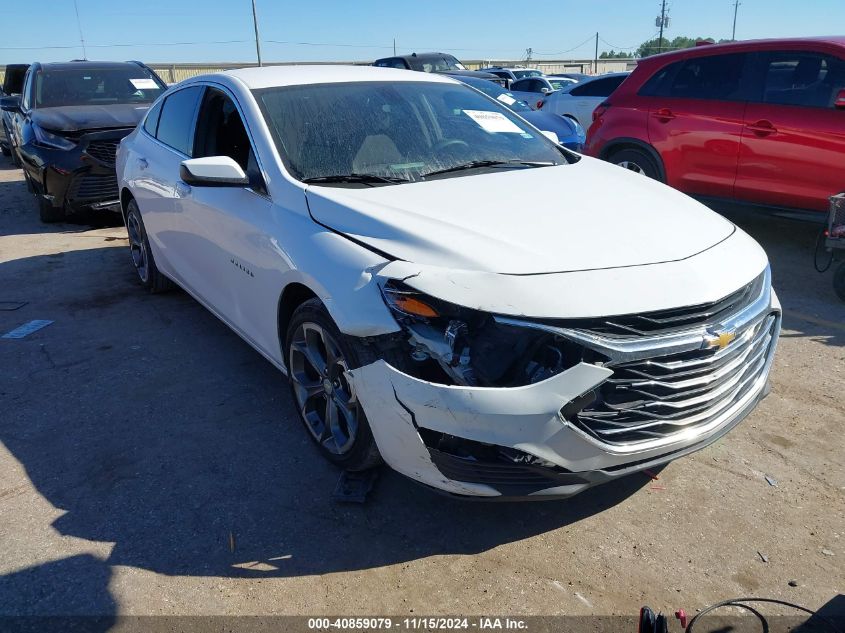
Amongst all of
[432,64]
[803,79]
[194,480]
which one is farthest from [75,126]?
[432,64]

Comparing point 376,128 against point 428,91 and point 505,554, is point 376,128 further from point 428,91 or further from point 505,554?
point 505,554

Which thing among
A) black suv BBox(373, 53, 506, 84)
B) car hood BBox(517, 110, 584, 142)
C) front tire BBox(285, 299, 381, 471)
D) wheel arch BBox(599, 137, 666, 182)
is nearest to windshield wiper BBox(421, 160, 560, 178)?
front tire BBox(285, 299, 381, 471)

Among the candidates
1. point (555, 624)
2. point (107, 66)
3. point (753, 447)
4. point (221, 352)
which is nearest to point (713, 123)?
point (753, 447)

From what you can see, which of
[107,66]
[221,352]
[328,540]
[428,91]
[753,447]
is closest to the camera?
[328,540]

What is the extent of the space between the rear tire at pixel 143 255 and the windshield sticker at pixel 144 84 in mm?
4617

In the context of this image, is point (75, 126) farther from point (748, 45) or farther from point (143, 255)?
point (748, 45)

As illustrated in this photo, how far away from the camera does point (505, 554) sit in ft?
9.00

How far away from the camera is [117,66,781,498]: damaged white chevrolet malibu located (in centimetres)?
241

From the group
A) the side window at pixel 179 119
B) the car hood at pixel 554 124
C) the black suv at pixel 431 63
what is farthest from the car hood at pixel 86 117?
the black suv at pixel 431 63

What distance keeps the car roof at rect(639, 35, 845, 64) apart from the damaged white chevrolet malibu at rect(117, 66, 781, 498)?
11.4ft

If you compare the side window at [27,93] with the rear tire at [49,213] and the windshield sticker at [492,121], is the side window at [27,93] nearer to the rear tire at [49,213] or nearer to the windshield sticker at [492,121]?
the rear tire at [49,213]

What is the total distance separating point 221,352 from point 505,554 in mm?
2618

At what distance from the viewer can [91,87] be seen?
9547 mm

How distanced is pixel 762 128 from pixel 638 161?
4.56ft
